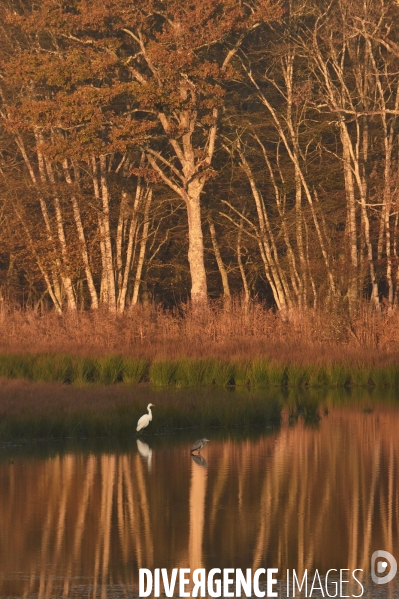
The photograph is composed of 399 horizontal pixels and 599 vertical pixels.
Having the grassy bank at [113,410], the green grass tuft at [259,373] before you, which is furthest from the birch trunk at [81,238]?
the grassy bank at [113,410]

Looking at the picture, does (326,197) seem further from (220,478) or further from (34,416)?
(220,478)

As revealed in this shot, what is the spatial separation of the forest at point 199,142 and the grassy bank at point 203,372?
12.6 feet

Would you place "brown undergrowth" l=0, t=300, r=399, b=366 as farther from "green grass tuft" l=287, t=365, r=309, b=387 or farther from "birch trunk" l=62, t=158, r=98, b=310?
"birch trunk" l=62, t=158, r=98, b=310

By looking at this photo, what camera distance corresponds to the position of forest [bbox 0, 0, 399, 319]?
1326 inches

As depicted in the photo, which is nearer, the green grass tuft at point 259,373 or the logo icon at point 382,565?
the logo icon at point 382,565

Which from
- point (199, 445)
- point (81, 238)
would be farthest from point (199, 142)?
point (199, 445)

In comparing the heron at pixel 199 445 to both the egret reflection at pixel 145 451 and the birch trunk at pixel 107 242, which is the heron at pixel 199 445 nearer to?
the egret reflection at pixel 145 451

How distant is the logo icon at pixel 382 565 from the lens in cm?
998

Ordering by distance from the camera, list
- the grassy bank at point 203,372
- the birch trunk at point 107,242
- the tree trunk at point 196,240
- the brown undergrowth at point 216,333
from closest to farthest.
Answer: the grassy bank at point 203,372, the brown undergrowth at point 216,333, the tree trunk at point 196,240, the birch trunk at point 107,242

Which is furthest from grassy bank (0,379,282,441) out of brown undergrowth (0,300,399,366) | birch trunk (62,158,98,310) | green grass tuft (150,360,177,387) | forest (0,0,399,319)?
birch trunk (62,158,98,310)

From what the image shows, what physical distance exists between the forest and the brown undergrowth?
0.53m

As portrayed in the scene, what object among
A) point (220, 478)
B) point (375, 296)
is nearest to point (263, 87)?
point (375, 296)

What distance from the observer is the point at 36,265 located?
140ft

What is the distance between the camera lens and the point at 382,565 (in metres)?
10.4
